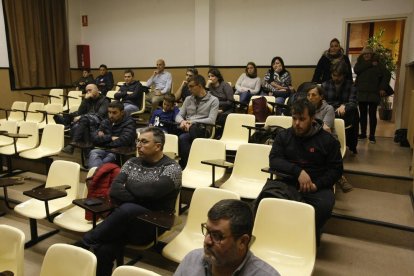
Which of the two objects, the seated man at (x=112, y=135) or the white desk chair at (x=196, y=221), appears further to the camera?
the seated man at (x=112, y=135)

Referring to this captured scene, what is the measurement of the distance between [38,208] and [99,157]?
36.7 inches

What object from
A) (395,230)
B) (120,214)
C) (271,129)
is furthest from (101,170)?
(395,230)

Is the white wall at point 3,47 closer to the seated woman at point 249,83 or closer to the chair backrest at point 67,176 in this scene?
the seated woman at point 249,83

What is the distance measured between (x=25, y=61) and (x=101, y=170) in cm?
568

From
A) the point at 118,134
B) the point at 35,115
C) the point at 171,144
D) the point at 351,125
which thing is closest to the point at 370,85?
the point at 351,125

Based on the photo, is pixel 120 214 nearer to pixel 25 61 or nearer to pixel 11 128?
pixel 11 128

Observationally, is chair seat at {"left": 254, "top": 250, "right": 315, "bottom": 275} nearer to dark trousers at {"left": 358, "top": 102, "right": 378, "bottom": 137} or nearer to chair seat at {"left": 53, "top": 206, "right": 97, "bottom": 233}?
chair seat at {"left": 53, "top": 206, "right": 97, "bottom": 233}

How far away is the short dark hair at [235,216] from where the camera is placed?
1282 mm

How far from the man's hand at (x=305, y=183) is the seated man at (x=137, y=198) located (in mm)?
831

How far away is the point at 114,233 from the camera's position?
219cm

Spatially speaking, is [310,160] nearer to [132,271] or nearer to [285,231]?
[285,231]

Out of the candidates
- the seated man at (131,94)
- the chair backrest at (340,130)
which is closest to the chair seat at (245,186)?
the chair backrest at (340,130)

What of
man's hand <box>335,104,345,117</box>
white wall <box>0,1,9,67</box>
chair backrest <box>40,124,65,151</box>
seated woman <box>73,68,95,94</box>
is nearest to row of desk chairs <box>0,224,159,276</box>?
chair backrest <box>40,124,65,151</box>

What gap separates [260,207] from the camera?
212cm
